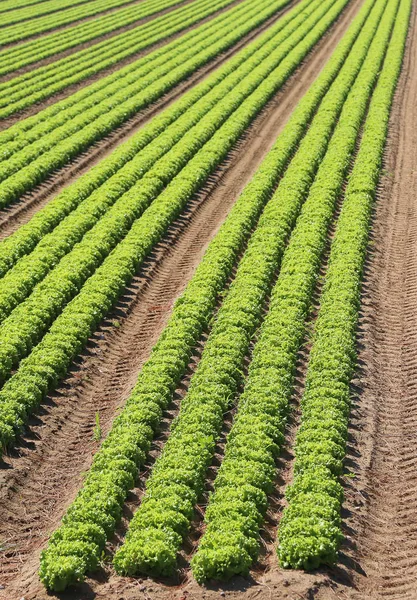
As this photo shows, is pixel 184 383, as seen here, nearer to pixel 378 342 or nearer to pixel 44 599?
pixel 378 342

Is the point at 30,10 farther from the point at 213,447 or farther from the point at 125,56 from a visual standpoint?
the point at 213,447

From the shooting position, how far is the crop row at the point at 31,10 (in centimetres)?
6831

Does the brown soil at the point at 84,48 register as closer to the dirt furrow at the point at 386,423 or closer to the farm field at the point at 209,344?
the farm field at the point at 209,344

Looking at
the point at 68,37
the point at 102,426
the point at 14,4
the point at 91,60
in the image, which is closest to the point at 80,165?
the point at 102,426

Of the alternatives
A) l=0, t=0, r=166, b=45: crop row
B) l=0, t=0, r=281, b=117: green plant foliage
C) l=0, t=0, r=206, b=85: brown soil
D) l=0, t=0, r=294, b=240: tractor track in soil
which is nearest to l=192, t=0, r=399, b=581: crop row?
l=0, t=0, r=294, b=240: tractor track in soil

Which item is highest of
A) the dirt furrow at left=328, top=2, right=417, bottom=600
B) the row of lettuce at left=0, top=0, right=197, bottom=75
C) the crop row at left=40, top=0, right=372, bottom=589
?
the row of lettuce at left=0, top=0, right=197, bottom=75

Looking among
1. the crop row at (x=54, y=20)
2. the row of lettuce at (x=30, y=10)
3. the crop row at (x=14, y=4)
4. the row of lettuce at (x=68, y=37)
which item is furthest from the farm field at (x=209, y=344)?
the crop row at (x=14, y=4)

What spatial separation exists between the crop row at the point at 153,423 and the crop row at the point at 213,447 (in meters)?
0.09

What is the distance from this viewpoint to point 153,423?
17688mm

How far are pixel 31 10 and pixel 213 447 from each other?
6670 centimetres

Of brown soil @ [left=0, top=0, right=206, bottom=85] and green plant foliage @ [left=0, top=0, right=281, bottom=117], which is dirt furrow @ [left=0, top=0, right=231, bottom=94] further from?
green plant foliage @ [left=0, top=0, right=281, bottom=117]

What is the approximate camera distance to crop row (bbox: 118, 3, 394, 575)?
45.8 ft

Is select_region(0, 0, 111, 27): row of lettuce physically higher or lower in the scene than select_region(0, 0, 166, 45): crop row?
higher

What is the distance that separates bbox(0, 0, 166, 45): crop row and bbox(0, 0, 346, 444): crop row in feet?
90.8
